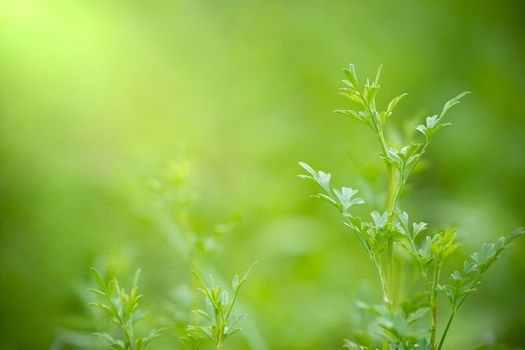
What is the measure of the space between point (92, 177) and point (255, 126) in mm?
714


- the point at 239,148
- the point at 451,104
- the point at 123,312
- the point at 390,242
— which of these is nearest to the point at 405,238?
the point at 390,242

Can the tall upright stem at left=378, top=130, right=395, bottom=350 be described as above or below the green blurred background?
below

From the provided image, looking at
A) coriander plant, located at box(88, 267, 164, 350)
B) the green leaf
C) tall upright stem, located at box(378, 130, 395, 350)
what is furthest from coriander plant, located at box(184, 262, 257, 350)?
the green leaf

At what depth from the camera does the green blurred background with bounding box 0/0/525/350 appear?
4.56ft

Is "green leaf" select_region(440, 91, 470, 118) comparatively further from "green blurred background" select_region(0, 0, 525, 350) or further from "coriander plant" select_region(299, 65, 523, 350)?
"green blurred background" select_region(0, 0, 525, 350)

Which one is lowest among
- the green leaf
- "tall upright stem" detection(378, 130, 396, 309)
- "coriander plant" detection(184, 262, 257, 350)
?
"coriander plant" detection(184, 262, 257, 350)

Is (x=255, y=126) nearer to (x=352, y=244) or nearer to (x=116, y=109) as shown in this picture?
(x=116, y=109)

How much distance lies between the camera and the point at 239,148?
2166 millimetres

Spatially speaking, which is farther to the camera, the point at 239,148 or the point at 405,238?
the point at 239,148

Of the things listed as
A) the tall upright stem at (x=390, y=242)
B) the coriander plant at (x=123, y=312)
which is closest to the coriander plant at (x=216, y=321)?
the coriander plant at (x=123, y=312)

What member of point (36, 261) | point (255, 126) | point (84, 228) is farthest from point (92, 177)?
point (255, 126)

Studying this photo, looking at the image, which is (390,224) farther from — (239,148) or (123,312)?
(239,148)

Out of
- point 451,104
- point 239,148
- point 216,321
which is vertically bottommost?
point 216,321

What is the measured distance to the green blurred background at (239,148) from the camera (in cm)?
139
